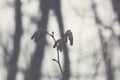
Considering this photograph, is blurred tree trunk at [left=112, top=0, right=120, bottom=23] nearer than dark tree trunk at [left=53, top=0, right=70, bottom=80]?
No

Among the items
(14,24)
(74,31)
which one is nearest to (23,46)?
(14,24)

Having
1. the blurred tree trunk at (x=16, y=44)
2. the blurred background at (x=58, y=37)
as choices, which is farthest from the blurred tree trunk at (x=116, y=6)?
the blurred tree trunk at (x=16, y=44)

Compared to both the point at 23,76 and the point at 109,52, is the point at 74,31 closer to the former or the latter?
the point at 109,52

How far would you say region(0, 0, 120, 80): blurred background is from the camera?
2.39 metres

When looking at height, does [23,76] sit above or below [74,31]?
below

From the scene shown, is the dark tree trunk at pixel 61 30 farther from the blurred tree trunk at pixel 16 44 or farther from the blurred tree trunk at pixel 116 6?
the blurred tree trunk at pixel 116 6

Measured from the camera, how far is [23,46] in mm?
2414

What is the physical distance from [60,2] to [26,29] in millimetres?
414

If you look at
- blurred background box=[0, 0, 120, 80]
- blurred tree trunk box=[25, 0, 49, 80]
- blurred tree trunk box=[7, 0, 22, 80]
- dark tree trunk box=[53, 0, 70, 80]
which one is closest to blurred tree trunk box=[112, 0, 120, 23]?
blurred background box=[0, 0, 120, 80]

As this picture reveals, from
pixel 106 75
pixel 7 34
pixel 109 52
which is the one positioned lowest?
pixel 106 75

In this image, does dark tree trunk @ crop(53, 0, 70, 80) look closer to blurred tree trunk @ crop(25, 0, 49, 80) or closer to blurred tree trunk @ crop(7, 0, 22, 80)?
blurred tree trunk @ crop(25, 0, 49, 80)

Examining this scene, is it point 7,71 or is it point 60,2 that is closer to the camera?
point 7,71

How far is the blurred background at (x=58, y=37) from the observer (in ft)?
7.83

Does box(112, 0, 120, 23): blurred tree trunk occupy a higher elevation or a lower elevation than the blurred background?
higher
